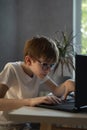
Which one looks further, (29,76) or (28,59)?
(29,76)

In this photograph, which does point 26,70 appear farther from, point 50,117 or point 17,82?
point 50,117

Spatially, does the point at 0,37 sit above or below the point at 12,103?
above

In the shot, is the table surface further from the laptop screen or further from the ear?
the ear

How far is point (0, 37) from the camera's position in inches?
115

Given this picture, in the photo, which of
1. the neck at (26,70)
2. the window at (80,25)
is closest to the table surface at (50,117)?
the neck at (26,70)

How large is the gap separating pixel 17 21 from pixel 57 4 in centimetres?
51

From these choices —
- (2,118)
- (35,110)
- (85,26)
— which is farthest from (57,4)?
(35,110)

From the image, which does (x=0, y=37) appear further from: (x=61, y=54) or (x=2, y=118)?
(x=2, y=118)

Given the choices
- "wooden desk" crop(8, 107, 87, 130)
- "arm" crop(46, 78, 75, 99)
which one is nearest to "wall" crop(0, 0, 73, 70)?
"arm" crop(46, 78, 75, 99)

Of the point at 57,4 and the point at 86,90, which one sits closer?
the point at 86,90

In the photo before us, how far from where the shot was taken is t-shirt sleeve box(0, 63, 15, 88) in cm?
158

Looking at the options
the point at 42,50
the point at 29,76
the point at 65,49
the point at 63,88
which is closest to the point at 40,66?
the point at 42,50

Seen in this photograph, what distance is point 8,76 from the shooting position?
159cm

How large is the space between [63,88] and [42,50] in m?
0.39
